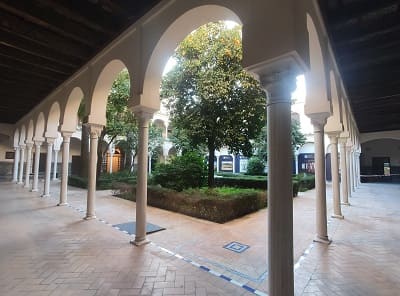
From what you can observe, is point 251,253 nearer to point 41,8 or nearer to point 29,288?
point 29,288

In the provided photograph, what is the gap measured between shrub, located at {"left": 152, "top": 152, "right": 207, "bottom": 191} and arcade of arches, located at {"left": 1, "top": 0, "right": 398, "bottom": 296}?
389 centimetres

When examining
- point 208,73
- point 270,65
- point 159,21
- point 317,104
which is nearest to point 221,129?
point 208,73

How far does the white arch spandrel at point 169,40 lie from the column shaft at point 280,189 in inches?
71.6

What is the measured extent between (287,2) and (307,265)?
155 inches

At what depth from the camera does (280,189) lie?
2691 millimetres

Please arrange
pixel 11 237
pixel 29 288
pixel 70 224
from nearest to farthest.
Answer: pixel 29 288, pixel 11 237, pixel 70 224

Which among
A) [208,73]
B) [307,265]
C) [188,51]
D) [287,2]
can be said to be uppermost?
[188,51]

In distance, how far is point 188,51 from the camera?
9.27 metres

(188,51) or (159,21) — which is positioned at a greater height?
(188,51)

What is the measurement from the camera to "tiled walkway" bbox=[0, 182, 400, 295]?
10.7 feet

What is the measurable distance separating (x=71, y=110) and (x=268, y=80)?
788cm

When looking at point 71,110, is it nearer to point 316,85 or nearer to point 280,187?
point 316,85

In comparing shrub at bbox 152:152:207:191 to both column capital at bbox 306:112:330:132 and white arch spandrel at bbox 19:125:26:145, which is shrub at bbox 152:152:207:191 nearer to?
column capital at bbox 306:112:330:132

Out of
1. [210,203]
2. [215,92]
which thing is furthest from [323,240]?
[215,92]
